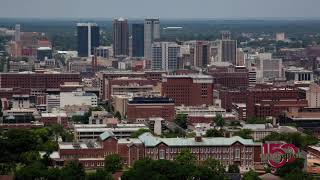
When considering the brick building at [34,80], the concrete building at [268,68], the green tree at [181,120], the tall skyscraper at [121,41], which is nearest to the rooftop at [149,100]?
the green tree at [181,120]

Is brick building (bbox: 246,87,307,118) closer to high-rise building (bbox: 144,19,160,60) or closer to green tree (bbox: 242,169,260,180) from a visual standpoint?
green tree (bbox: 242,169,260,180)

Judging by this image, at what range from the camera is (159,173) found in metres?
31.4

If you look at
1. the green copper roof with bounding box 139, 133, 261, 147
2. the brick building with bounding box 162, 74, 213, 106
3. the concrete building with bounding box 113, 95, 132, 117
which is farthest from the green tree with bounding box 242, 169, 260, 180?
the brick building with bounding box 162, 74, 213, 106

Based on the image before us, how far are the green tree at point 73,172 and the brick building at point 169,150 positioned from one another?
175 inches

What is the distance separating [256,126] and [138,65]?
2941 cm

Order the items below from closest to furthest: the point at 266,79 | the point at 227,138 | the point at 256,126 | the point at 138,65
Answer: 1. the point at 227,138
2. the point at 256,126
3. the point at 266,79
4. the point at 138,65

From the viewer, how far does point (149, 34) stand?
88.6 meters

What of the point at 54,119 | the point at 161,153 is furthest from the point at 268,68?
the point at 161,153

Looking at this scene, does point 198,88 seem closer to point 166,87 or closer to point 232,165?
point 166,87

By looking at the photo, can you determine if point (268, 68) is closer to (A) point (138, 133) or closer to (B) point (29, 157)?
(A) point (138, 133)

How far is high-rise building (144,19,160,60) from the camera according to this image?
8500 cm

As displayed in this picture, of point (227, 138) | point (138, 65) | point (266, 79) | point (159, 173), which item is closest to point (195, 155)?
point (227, 138)

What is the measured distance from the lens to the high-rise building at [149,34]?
85000 millimetres

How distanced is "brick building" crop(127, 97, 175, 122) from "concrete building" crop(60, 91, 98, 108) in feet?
14.6
